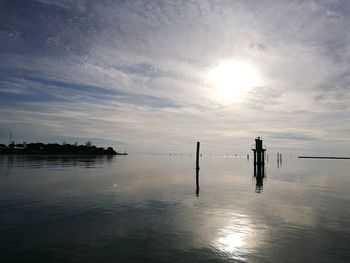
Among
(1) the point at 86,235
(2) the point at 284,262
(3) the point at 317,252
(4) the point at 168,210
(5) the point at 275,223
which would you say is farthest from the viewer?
(4) the point at 168,210

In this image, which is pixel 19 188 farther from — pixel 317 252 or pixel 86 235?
pixel 317 252

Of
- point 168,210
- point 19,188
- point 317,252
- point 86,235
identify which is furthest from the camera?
point 19,188

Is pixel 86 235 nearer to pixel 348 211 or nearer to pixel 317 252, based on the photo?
pixel 317 252

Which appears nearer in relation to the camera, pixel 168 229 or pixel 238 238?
pixel 238 238

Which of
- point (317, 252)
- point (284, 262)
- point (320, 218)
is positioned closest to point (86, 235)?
point (284, 262)

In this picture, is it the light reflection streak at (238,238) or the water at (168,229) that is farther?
the light reflection streak at (238,238)

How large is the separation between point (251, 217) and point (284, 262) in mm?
6433

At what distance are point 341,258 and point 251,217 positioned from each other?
20.1 feet

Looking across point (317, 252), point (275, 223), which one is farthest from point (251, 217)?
point (317, 252)

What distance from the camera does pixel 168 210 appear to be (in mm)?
16734

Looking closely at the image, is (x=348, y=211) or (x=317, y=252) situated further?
(x=348, y=211)

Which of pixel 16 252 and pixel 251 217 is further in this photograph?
pixel 251 217

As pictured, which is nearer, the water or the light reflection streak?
the water

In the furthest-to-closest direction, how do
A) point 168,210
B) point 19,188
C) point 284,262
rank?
point 19,188
point 168,210
point 284,262
